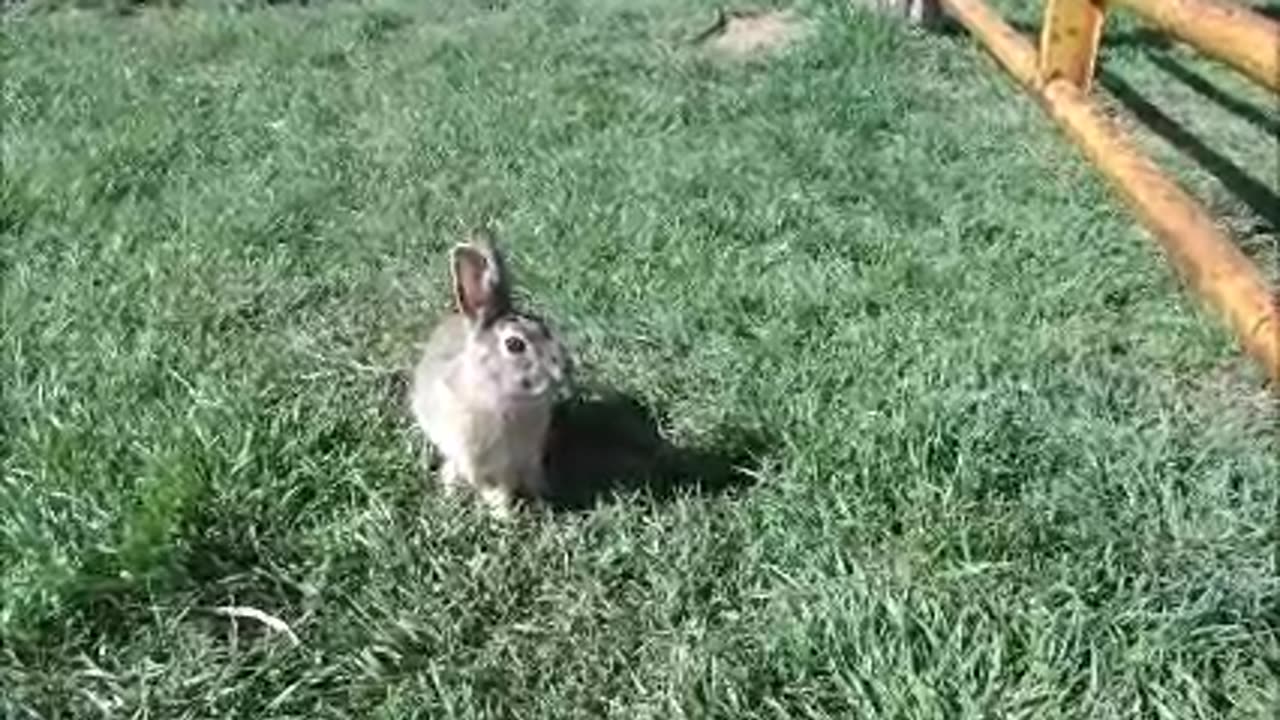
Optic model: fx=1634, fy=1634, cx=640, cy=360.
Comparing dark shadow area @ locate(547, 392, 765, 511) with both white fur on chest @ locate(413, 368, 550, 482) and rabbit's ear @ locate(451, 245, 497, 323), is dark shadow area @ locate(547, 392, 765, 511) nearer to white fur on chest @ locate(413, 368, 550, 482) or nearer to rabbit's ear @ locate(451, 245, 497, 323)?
white fur on chest @ locate(413, 368, 550, 482)

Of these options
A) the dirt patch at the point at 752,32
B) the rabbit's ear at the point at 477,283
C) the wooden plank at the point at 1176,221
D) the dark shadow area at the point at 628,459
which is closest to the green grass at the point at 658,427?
the dark shadow area at the point at 628,459

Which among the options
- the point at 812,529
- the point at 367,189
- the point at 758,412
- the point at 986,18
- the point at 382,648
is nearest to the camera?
the point at 382,648

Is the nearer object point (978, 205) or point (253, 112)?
point (978, 205)

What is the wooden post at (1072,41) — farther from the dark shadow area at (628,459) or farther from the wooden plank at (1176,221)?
the dark shadow area at (628,459)

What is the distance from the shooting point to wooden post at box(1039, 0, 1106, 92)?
7.16 m

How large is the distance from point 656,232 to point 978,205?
124 cm

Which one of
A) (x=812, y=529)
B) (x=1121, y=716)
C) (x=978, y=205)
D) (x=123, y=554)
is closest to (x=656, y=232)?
(x=978, y=205)

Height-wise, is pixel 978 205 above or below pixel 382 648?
below

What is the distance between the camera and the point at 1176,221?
5.09 metres

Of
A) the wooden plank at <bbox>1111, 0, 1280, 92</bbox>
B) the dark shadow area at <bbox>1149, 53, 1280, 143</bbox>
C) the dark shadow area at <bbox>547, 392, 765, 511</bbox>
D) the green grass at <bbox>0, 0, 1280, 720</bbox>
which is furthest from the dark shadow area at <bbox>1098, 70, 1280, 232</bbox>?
the dark shadow area at <bbox>547, 392, 765, 511</bbox>

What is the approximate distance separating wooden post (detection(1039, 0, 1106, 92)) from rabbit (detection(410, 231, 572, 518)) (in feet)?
13.7

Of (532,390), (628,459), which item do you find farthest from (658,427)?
(532,390)

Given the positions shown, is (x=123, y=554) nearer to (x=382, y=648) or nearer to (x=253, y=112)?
(x=382, y=648)

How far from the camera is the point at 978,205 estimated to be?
6109 millimetres
